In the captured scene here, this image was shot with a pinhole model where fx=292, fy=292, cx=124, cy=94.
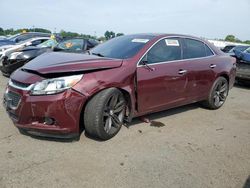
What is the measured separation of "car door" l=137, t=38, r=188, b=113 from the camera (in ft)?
14.6

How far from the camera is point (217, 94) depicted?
20.6 feet

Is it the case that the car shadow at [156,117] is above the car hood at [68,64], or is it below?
below

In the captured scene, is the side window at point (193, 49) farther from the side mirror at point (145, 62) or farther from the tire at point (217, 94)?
the side mirror at point (145, 62)

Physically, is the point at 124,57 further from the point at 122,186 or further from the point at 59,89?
the point at 122,186

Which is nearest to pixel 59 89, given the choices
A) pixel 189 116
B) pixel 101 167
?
pixel 101 167

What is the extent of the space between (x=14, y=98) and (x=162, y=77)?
Answer: 7.38 ft

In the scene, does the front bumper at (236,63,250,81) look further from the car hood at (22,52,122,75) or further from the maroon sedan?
the car hood at (22,52,122,75)

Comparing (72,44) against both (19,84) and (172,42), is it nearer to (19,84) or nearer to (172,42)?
(172,42)

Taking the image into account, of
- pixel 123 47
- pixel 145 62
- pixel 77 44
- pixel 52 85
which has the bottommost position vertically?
pixel 77 44

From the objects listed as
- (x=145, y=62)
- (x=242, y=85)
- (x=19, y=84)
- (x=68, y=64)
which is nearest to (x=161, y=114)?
(x=145, y=62)

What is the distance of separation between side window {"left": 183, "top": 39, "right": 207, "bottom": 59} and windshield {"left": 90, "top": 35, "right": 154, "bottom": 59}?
816mm

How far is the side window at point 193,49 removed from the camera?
5.35m

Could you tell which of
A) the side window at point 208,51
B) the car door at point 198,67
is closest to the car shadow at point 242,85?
the side window at point 208,51

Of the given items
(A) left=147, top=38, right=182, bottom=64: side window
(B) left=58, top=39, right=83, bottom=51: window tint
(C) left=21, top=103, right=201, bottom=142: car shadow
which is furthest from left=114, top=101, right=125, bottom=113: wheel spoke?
(B) left=58, top=39, right=83, bottom=51: window tint
